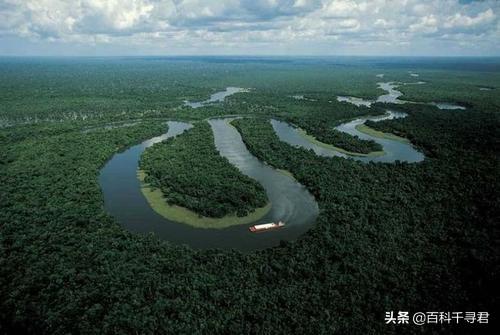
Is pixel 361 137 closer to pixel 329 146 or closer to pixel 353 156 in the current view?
pixel 329 146

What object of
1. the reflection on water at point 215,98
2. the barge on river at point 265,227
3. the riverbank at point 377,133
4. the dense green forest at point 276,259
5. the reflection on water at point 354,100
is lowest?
the reflection on water at point 215,98

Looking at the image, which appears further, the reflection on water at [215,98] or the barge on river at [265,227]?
the reflection on water at [215,98]

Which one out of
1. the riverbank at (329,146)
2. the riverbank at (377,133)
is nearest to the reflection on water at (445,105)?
the riverbank at (377,133)

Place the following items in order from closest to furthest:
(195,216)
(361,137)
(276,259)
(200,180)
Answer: (276,259) < (195,216) < (200,180) < (361,137)

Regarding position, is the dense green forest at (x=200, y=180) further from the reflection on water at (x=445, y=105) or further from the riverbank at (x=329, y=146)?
the reflection on water at (x=445, y=105)

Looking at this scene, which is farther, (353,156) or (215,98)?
(215,98)

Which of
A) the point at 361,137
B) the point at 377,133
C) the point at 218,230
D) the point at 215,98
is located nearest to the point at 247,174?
the point at 218,230

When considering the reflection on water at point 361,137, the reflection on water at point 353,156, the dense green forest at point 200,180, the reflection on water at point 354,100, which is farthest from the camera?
the reflection on water at point 354,100
